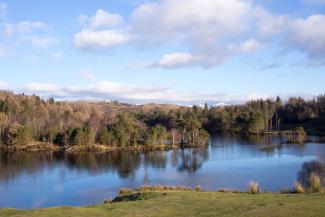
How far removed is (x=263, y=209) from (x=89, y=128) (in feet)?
272

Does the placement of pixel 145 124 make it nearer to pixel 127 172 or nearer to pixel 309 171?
pixel 127 172

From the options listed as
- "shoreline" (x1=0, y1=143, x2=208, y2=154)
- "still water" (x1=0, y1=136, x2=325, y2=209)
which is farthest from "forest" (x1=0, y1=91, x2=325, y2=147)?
"still water" (x1=0, y1=136, x2=325, y2=209)

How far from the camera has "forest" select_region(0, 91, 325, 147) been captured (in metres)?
97.2

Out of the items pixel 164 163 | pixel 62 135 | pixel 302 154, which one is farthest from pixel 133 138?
pixel 302 154

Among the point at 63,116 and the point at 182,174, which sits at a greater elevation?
the point at 63,116

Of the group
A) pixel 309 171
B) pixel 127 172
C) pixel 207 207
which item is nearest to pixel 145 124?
pixel 127 172

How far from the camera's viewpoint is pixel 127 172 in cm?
5991

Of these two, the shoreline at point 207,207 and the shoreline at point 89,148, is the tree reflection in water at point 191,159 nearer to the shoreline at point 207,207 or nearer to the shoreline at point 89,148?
the shoreline at point 89,148

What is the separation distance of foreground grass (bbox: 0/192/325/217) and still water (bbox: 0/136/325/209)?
17.4 m

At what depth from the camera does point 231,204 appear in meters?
19.0

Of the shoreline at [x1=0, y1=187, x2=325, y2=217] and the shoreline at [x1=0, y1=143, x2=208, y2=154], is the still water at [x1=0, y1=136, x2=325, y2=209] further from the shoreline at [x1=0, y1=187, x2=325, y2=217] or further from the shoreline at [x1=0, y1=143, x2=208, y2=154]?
the shoreline at [x1=0, y1=187, x2=325, y2=217]

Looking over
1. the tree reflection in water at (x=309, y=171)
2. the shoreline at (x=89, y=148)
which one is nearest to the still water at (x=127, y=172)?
the tree reflection in water at (x=309, y=171)

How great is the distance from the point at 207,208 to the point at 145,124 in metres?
113

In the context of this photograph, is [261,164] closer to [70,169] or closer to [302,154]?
[302,154]
